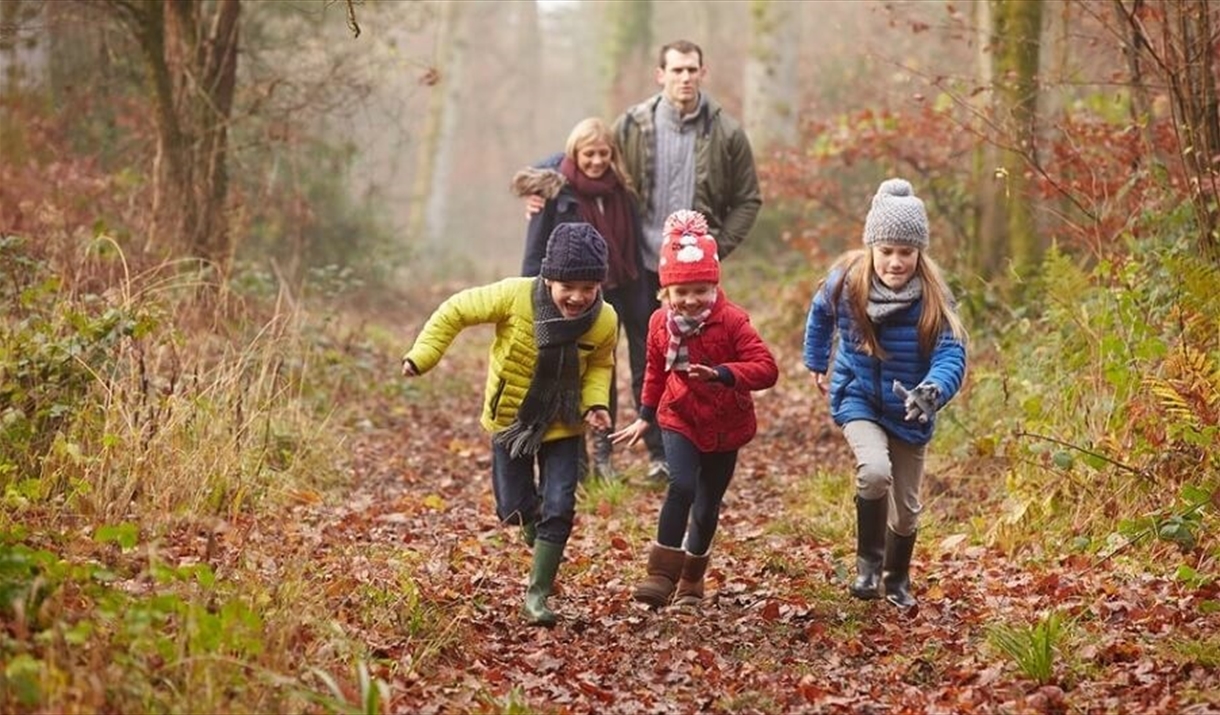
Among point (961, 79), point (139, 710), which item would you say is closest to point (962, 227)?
point (961, 79)

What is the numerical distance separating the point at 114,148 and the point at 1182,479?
37.7ft

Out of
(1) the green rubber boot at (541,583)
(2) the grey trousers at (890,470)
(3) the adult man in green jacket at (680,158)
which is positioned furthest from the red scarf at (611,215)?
(1) the green rubber boot at (541,583)

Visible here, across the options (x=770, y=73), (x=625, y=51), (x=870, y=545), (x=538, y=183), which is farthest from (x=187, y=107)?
(x=625, y=51)

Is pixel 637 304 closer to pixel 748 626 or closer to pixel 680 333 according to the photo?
pixel 680 333

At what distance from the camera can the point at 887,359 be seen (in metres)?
6.90

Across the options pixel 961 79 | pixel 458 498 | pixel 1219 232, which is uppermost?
pixel 961 79

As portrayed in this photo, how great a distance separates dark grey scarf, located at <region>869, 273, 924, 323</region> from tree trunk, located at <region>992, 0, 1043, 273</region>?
4.14 meters

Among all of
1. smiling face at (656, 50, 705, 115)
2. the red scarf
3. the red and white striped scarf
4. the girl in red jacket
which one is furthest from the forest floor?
smiling face at (656, 50, 705, 115)

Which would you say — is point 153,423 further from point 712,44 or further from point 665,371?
point 712,44

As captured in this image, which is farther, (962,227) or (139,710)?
(962,227)

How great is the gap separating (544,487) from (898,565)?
1718 mm

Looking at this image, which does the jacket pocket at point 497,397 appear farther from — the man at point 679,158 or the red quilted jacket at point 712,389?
the man at point 679,158

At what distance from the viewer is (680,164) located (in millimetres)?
9719

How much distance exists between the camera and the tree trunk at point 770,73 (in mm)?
19125
